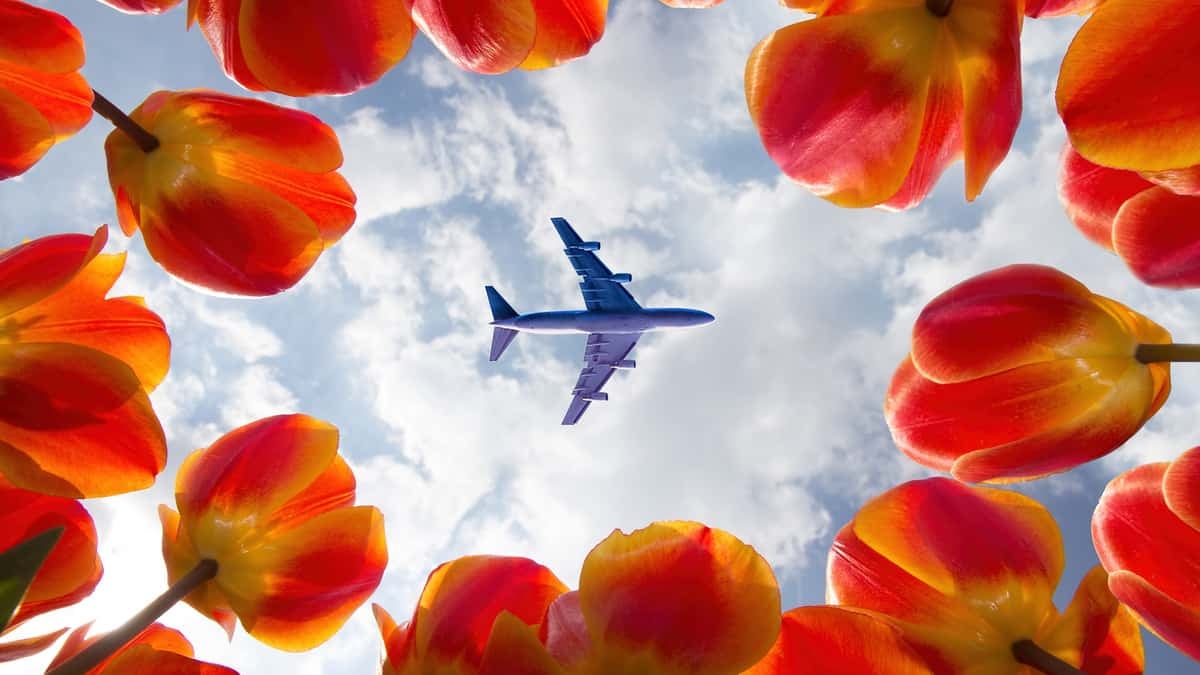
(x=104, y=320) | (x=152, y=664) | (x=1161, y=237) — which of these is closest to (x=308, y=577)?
(x=152, y=664)

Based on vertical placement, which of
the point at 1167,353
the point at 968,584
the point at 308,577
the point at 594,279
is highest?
the point at 1167,353

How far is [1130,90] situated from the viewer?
1.08 meters

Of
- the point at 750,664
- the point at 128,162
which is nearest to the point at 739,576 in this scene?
the point at 750,664

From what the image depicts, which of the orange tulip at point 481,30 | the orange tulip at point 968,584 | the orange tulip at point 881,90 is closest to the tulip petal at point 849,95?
the orange tulip at point 881,90

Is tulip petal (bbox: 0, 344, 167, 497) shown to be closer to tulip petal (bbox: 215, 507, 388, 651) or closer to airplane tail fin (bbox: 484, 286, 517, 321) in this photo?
tulip petal (bbox: 215, 507, 388, 651)

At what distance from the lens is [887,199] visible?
4.59 ft

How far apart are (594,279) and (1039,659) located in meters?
32.4

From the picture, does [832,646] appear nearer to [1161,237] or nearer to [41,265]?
[1161,237]

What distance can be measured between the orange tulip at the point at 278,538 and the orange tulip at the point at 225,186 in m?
0.33

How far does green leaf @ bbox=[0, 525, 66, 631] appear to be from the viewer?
2.58 ft

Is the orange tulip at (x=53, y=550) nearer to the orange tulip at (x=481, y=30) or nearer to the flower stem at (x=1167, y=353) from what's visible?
the orange tulip at (x=481, y=30)

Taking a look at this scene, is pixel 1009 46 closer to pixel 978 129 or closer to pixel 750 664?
pixel 978 129

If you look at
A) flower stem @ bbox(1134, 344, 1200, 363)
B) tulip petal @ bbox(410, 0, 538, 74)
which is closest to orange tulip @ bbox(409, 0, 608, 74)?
tulip petal @ bbox(410, 0, 538, 74)

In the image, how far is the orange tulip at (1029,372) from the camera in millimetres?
1382
